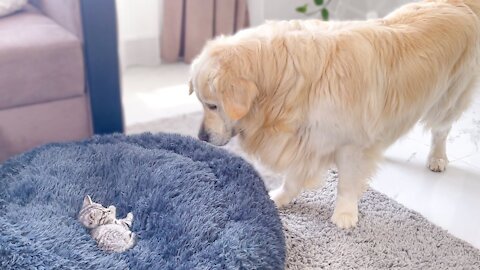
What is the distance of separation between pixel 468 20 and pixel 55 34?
4.50ft

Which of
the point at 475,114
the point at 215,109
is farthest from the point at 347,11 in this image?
the point at 215,109

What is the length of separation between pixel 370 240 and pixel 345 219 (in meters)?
0.10

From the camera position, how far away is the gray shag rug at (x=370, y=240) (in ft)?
4.92

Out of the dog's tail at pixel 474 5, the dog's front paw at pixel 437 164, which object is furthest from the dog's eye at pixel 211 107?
the dog's front paw at pixel 437 164

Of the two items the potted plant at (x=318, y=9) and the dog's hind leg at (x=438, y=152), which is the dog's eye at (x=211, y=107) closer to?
the dog's hind leg at (x=438, y=152)

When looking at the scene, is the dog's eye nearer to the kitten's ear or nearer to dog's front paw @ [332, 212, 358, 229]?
the kitten's ear

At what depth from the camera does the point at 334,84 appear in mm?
1410

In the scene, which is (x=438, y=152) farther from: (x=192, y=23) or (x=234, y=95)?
(x=192, y=23)

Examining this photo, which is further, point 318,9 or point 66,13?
point 318,9

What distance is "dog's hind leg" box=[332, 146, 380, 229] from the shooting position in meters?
1.56

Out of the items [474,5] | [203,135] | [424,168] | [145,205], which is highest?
[474,5]

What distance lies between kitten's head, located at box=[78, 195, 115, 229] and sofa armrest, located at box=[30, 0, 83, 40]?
0.68 meters

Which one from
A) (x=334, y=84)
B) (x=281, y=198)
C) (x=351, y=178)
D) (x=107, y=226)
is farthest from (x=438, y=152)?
(x=107, y=226)

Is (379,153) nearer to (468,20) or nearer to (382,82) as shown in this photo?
(382,82)
